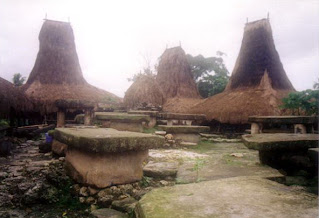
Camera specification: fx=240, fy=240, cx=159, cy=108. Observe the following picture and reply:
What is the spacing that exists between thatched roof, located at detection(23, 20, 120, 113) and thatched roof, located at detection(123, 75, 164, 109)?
5.10 m

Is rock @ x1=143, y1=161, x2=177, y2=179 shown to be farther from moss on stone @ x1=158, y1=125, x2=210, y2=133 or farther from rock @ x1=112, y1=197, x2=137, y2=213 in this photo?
moss on stone @ x1=158, y1=125, x2=210, y2=133

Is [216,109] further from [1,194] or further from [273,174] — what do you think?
[1,194]

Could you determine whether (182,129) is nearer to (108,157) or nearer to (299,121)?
(299,121)

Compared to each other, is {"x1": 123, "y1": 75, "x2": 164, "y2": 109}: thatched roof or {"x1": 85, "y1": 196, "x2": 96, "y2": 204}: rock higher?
{"x1": 123, "y1": 75, "x2": 164, "y2": 109}: thatched roof

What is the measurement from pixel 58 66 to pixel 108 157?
60.0 feet

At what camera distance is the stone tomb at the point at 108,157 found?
2.71 metres

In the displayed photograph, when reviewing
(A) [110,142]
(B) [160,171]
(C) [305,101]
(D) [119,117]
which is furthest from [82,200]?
(C) [305,101]

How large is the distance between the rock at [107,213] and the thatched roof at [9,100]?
938 centimetres

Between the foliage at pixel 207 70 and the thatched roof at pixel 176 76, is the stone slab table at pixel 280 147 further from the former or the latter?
the foliage at pixel 207 70

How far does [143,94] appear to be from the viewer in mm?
12820

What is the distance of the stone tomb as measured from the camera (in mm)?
2715

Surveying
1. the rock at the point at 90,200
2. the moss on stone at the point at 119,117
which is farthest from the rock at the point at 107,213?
the moss on stone at the point at 119,117

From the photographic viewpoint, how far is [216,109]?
536 inches

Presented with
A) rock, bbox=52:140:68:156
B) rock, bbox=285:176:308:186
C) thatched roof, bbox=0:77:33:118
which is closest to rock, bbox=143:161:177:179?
rock, bbox=285:176:308:186
